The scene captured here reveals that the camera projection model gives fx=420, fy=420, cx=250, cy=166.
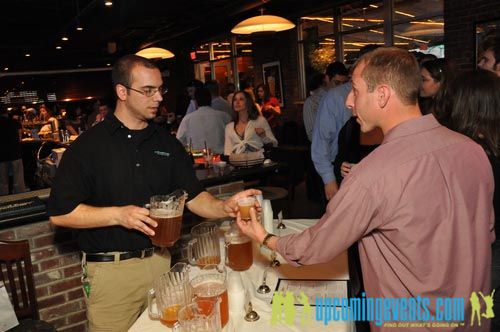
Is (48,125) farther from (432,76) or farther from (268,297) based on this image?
(268,297)

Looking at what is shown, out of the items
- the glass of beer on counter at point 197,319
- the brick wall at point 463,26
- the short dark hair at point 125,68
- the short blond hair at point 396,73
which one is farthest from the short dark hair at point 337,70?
the glass of beer on counter at point 197,319

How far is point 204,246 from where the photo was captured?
1979 millimetres

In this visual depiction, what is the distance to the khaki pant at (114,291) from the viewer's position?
6.61ft

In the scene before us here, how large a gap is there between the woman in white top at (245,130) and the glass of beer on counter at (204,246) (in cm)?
265

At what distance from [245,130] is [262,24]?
4.46ft

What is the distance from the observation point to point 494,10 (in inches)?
218

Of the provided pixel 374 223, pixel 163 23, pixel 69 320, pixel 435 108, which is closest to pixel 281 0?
pixel 163 23

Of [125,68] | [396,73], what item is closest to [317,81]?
[125,68]

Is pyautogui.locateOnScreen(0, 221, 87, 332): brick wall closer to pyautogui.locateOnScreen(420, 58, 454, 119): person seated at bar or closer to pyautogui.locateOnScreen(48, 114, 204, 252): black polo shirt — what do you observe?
pyautogui.locateOnScreen(48, 114, 204, 252): black polo shirt

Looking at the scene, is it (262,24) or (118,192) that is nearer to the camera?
(118,192)

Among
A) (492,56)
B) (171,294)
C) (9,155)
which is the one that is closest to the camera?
(171,294)

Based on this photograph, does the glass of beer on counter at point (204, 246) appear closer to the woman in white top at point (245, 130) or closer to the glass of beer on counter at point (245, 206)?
the glass of beer on counter at point (245, 206)

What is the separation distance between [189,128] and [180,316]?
3.90m

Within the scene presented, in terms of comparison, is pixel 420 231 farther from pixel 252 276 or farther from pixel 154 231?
pixel 154 231
